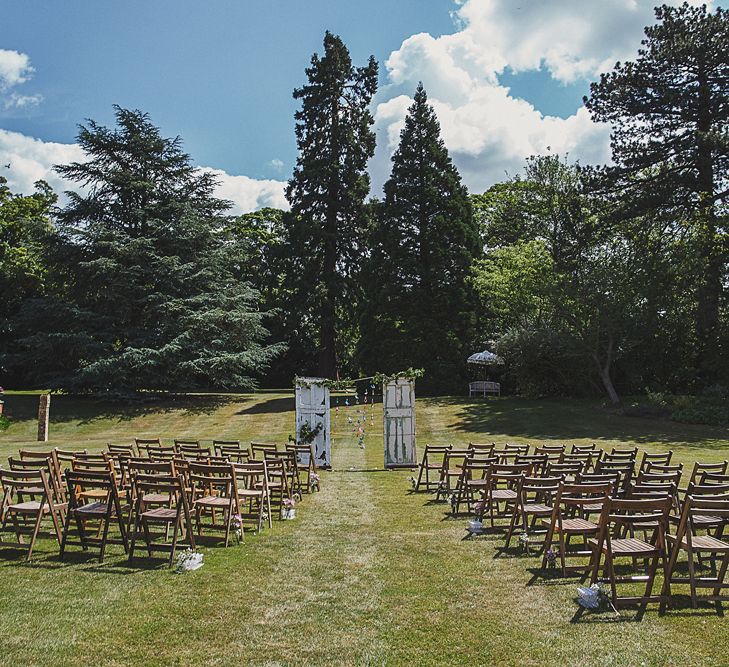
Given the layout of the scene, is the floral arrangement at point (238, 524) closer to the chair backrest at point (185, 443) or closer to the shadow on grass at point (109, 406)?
the chair backrest at point (185, 443)

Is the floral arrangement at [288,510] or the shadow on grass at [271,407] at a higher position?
the shadow on grass at [271,407]

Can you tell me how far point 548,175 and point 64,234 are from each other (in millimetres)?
26194

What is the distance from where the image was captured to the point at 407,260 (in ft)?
112

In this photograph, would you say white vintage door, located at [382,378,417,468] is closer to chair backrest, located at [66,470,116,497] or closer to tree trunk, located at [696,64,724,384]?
chair backrest, located at [66,470,116,497]

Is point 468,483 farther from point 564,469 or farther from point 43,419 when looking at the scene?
point 43,419

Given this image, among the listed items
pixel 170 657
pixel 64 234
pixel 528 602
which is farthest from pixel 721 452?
pixel 64 234

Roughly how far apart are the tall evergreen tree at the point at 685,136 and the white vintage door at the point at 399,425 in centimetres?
1759

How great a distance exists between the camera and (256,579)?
6.59 m

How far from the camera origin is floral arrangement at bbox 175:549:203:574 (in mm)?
6836

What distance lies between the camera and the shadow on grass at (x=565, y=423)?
70.9 feet

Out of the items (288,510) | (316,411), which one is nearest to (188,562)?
(288,510)

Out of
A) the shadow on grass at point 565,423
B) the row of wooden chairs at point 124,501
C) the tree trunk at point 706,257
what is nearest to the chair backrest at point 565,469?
the row of wooden chairs at point 124,501

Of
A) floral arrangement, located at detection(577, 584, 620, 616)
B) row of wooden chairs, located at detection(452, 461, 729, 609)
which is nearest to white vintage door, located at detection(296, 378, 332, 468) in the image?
row of wooden chairs, located at detection(452, 461, 729, 609)

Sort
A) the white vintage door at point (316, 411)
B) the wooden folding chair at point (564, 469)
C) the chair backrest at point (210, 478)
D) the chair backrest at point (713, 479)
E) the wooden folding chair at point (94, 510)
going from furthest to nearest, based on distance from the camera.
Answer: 1. the white vintage door at point (316, 411)
2. the wooden folding chair at point (564, 469)
3. the chair backrest at point (713, 479)
4. the chair backrest at point (210, 478)
5. the wooden folding chair at point (94, 510)
